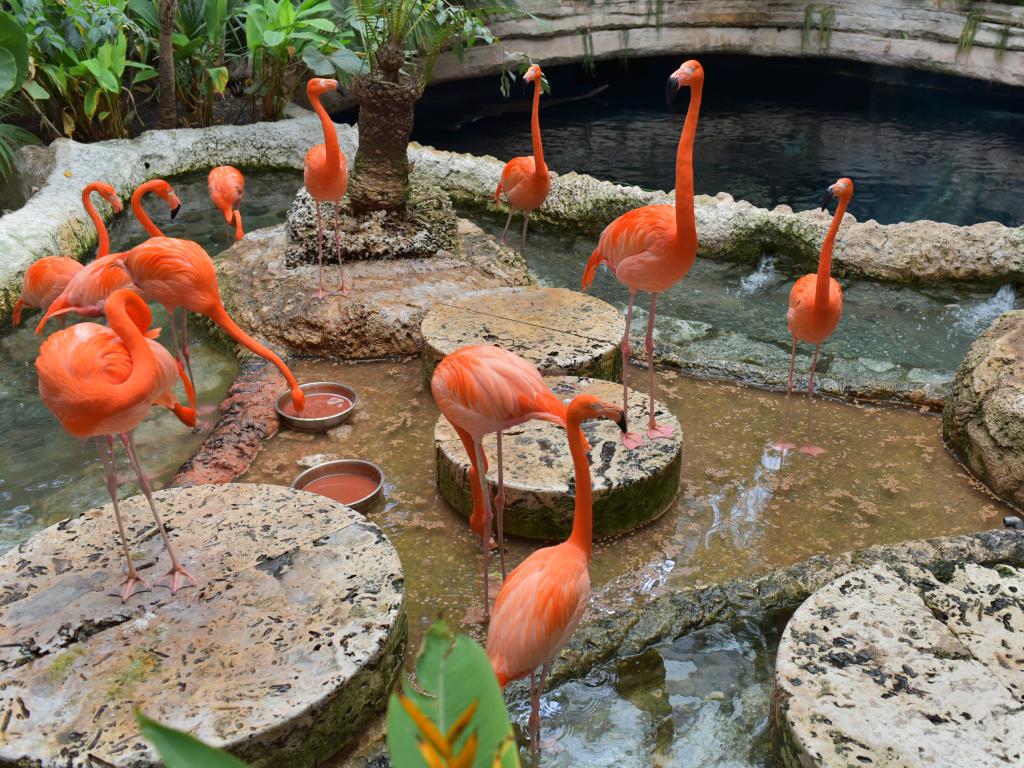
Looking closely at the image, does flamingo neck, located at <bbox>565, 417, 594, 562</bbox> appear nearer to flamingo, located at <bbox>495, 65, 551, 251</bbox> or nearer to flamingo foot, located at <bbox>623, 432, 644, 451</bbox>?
flamingo foot, located at <bbox>623, 432, 644, 451</bbox>

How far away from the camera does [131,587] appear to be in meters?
2.39

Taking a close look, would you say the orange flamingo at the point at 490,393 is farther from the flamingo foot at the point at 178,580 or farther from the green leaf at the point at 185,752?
the green leaf at the point at 185,752

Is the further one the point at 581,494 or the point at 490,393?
the point at 490,393

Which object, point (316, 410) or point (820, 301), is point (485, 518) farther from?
point (820, 301)

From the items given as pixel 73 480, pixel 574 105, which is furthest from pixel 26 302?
pixel 574 105

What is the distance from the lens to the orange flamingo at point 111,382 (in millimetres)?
2234

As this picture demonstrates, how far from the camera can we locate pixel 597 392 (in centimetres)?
360

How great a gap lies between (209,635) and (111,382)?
71 cm

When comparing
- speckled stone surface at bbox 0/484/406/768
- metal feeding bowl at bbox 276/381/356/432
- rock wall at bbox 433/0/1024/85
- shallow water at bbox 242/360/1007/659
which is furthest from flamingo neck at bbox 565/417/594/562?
rock wall at bbox 433/0/1024/85

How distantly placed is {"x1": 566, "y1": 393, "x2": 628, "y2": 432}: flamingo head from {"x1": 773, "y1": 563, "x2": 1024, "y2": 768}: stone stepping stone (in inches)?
30.0

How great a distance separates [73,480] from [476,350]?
1980 mm

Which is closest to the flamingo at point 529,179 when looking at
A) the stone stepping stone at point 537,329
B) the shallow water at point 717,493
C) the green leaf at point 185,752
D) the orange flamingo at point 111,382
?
the stone stepping stone at point 537,329

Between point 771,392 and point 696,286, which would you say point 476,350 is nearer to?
point 771,392

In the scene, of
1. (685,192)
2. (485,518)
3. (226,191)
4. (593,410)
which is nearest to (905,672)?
(593,410)
